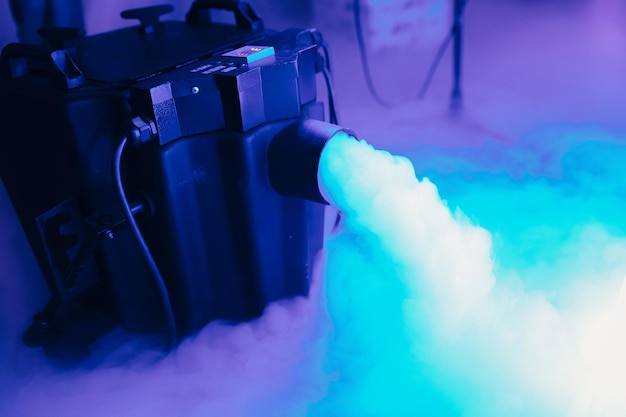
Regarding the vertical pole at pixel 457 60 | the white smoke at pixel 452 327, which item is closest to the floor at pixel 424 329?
the white smoke at pixel 452 327

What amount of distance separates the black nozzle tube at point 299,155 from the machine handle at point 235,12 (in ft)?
0.86

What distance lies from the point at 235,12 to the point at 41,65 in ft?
1.01

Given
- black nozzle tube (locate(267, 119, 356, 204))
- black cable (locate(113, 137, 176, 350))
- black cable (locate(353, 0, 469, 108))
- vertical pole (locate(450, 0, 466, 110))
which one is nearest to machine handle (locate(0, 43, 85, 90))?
black cable (locate(113, 137, 176, 350))

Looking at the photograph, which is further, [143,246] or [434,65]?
[434,65]

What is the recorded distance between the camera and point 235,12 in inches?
35.5

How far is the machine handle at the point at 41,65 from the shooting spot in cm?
67

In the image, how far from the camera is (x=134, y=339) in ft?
2.77

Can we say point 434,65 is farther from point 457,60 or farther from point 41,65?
point 41,65

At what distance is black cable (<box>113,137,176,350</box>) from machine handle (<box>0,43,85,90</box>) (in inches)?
4.1

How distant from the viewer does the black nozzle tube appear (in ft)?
2.34

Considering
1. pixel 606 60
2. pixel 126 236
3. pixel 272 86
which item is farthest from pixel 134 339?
pixel 606 60

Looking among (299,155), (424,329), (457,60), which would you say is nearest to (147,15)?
(299,155)

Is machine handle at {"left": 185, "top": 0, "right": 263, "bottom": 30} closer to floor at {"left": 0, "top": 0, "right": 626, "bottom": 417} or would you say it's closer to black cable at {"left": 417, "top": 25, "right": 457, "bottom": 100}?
floor at {"left": 0, "top": 0, "right": 626, "bottom": 417}

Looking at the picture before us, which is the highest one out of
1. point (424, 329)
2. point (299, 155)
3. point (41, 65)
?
point (41, 65)
